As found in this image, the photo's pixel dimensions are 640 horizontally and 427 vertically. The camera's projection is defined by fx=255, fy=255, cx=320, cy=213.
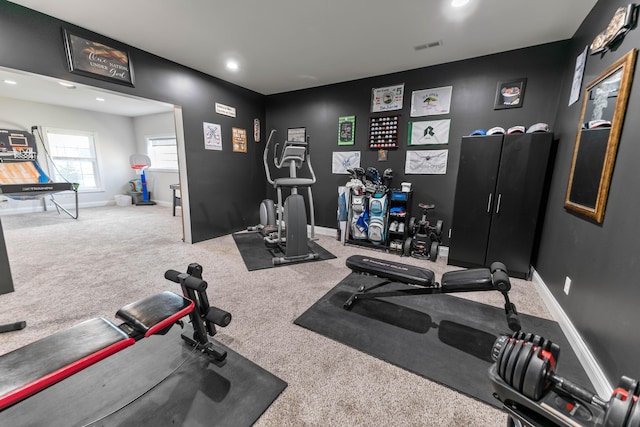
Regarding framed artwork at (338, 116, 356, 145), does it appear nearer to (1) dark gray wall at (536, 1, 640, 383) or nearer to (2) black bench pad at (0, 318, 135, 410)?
(1) dark gray wall at (536, 1, 640, 383)

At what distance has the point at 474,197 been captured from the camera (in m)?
3.18

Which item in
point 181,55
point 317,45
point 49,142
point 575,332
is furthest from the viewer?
point 49,142

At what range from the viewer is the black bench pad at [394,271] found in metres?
2.15

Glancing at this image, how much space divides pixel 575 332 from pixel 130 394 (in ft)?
9.86

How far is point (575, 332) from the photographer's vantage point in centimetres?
190

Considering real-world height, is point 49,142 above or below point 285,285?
above

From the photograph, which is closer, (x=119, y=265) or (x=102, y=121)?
(x=119, y=265)

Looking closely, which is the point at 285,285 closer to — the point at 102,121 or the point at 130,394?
the point at 130,394

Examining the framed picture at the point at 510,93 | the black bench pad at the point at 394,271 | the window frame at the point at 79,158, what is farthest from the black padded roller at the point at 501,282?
the window frame at the point at 79,158

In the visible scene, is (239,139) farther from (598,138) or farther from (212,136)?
(598,138)

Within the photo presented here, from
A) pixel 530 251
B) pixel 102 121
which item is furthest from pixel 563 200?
pixel 102 121

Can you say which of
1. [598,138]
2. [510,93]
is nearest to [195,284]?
[598,138]

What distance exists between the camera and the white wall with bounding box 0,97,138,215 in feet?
19.4

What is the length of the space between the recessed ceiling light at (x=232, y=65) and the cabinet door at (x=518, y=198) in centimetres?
365
